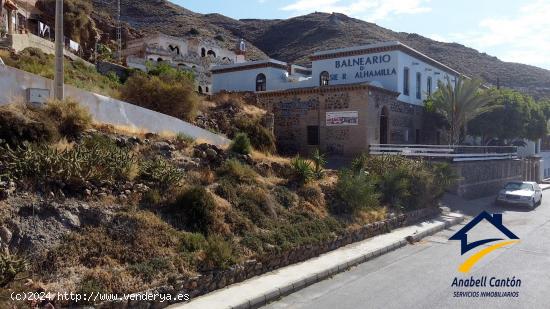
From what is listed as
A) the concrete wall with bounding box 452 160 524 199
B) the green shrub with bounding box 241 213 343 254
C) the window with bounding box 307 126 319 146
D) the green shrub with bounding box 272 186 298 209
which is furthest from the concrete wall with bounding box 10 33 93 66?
the concrete wall with bounding box 452 160 524 199

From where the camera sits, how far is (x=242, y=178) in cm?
1338

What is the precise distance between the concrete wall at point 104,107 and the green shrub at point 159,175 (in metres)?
3.96

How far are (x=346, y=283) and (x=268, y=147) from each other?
15.3 meters

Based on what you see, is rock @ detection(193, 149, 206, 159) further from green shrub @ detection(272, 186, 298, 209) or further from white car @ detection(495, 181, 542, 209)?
white car @ detection(495, 181, 542, 209)

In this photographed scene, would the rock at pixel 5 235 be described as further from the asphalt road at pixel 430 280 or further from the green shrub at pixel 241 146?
the green shrub at pixel 241 146

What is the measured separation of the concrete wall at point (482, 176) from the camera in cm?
2658

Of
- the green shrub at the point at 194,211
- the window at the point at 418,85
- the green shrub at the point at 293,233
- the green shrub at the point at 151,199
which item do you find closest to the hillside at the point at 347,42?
the window at the point at 418,85

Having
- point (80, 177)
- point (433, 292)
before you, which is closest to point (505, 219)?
point (433, 292)

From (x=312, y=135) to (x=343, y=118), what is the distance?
2.68m

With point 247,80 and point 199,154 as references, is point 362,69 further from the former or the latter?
point 199,154

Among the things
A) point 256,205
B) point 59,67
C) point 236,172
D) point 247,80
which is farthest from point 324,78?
point 59,67

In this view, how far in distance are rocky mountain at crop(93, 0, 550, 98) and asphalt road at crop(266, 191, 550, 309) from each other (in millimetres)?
72512

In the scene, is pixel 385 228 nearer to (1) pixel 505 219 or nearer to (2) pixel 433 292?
(2) pixel 433 292

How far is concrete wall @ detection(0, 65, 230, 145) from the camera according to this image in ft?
39.0
